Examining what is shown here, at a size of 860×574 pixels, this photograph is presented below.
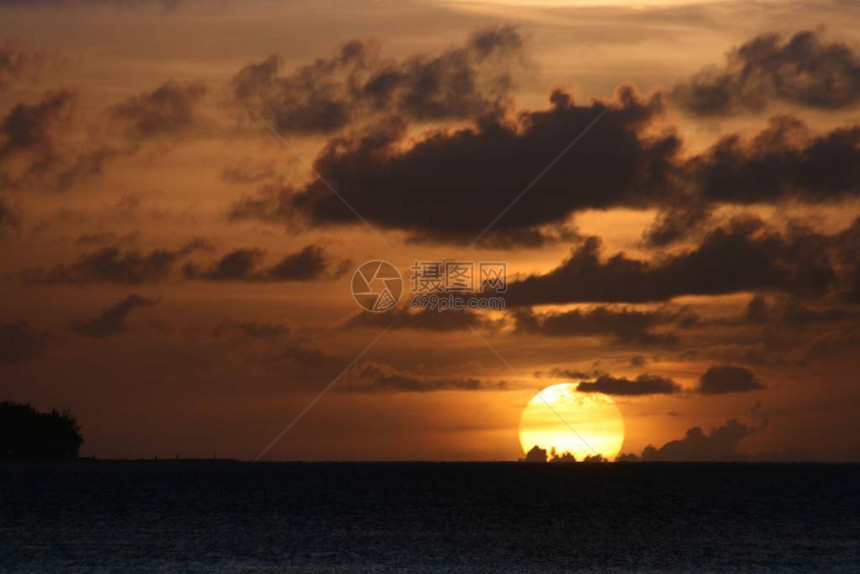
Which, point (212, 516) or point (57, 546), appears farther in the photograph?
point (212, 516)

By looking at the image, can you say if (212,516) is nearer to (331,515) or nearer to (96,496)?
(331,515)

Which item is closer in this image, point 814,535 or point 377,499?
point 814,535

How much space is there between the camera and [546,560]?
80.1m

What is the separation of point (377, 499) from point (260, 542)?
8869 centimetres

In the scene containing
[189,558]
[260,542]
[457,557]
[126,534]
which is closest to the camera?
[189,558]

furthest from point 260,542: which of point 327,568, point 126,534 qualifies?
point 327,568

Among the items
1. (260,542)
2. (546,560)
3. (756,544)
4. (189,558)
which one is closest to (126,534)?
(260,542)

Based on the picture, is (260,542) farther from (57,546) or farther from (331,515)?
(331,515)

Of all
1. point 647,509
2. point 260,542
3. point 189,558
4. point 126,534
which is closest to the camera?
point 189,558

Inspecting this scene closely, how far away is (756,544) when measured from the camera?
10175 centimetres

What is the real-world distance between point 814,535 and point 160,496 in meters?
107

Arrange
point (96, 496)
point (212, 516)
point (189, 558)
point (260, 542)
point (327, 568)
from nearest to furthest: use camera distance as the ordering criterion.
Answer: point (327, 568), point (189, 558), point (260, 542), point (212, 516), point (96, 496)

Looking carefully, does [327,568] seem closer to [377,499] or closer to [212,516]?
[212,516]

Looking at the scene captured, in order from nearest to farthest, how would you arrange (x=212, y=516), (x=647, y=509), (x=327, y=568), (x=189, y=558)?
(x=327, y=568) < (x=189, y=558) < (x=212, y=516) < (x=647, y=509)
